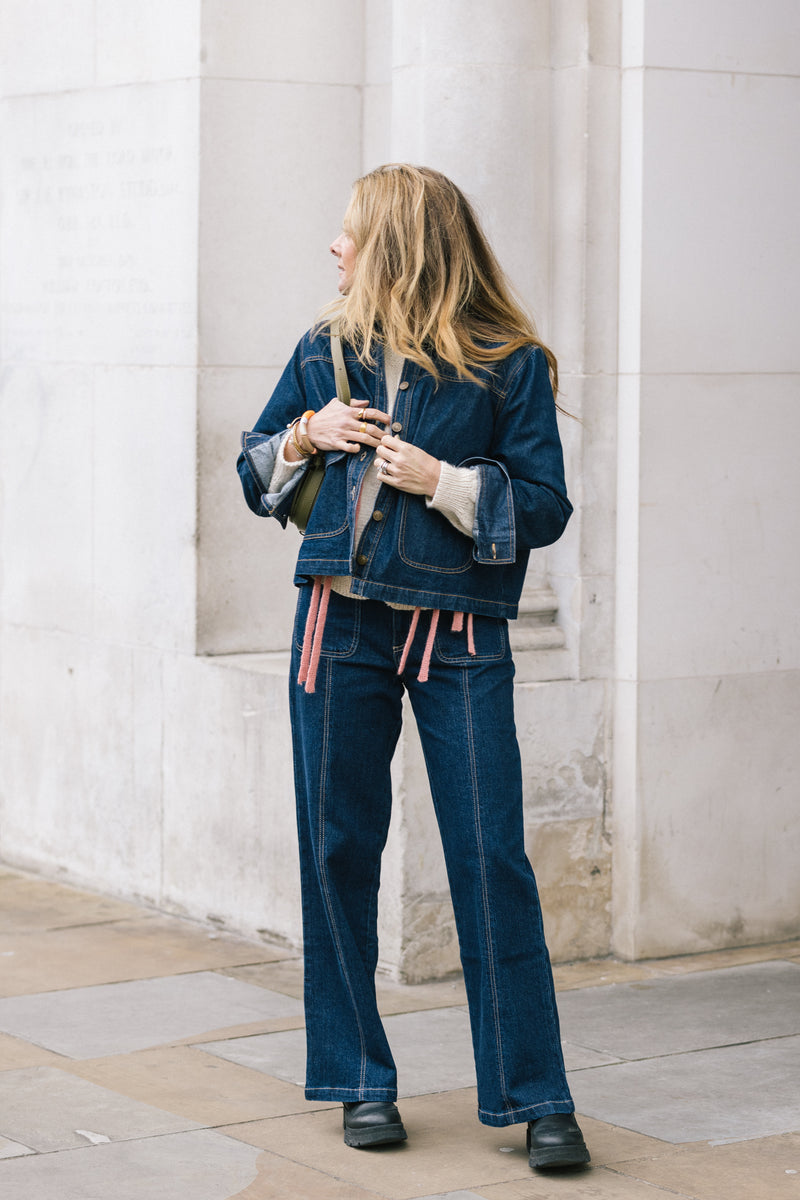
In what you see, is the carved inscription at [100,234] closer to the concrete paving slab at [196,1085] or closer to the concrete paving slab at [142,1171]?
the concrete paving slab at [196,1085]

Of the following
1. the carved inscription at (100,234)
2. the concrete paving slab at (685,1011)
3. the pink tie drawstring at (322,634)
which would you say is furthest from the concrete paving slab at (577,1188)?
the carved inscription at (100,234)

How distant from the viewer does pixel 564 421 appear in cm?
613

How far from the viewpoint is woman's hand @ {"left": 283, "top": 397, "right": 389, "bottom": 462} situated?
416 centimetres

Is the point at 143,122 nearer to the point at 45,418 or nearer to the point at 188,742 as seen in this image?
the point at 45,418

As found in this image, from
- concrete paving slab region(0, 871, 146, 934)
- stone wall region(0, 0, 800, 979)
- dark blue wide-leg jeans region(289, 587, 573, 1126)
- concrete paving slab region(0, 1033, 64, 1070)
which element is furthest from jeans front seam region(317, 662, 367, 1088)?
concrete paving slab region(0, 871, 146, 934)

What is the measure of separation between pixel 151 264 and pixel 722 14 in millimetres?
2038

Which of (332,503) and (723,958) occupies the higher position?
(332,503)

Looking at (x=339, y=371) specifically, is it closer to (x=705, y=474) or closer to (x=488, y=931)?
(x=488, y=931)

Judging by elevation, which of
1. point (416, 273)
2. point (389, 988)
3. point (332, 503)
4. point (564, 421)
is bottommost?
point (389, 988)

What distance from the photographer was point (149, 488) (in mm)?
6773

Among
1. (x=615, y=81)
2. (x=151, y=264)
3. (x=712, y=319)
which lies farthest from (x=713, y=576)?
(x=151, y=264)

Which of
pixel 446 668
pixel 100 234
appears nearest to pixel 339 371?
pixel 446 668

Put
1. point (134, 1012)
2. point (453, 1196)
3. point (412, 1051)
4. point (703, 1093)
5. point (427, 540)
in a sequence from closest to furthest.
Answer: point (453, 1196) → point (427, 540) → point (703, 1093) → point (412, 1051) → point (134, 1012)

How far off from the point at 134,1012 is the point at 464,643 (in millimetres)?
1873
